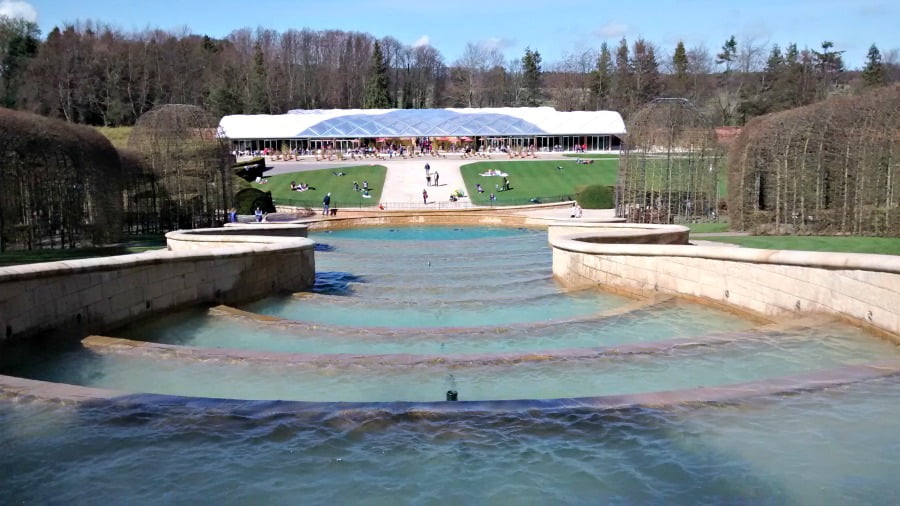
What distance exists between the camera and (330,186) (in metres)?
52.3

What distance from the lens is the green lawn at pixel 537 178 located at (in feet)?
157

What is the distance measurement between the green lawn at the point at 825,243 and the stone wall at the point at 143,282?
1150 cm

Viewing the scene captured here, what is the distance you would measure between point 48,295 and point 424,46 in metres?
127

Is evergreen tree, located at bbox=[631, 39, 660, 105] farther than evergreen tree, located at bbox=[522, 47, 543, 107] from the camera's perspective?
No

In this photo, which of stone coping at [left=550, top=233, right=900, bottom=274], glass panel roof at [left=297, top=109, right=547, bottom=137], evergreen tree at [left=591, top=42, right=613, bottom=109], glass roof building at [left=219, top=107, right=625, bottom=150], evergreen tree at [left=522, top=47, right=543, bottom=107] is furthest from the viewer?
evergreen tree at [left=522, top=47, right=543, bottom=107]

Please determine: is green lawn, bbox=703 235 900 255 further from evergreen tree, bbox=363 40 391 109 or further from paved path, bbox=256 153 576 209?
evergreen tree, bbox=363 40 391 109

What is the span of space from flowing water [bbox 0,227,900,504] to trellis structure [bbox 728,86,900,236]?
38.4ft

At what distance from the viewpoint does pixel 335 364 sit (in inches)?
363

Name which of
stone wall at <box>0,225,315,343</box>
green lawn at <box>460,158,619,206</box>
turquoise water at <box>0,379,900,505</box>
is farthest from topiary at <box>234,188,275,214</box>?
turquoise water at <box>0,379,900,505</box>

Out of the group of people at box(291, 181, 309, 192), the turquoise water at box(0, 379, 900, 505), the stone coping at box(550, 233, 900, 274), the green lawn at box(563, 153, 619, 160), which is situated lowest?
the turquoise water at box(0, 379, 900, 505)

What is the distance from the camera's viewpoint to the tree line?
8331cm

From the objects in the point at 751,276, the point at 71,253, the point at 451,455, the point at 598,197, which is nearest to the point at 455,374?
the point at 451,455

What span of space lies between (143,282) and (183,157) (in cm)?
1513

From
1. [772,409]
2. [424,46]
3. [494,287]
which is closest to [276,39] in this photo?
[424,46]
